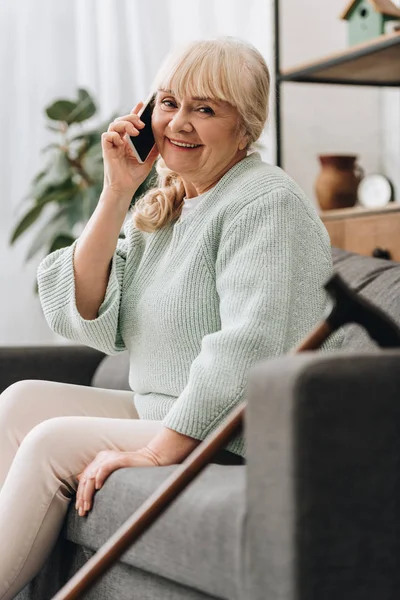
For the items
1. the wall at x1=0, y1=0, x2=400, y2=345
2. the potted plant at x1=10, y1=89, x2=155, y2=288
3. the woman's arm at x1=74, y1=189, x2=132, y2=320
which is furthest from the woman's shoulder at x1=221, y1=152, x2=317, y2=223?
the wall at x1=0, y1=0, x2=400, y2=345

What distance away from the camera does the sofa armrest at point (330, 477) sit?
1.09 meters

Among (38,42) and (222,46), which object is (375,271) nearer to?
(222,46)

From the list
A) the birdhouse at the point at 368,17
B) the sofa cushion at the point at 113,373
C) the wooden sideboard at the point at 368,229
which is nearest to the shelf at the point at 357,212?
the wooden sideboard at the point at 368,229

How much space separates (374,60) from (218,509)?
1.77 metres

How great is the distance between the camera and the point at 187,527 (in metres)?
1.30

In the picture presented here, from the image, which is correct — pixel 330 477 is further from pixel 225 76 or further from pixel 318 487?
pixel 225 76

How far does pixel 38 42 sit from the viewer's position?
3619 millimetres

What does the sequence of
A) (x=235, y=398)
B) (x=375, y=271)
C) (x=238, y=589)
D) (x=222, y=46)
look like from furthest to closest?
(x=375, y=271) < (x=222, y=46) < (x=235, y=398) < (x=238, y=589)

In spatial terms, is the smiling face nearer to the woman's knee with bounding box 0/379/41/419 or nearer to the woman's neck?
the woman's neck

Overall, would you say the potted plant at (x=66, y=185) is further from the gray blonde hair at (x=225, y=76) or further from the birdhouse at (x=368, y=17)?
the gray blonde hair at (x=225, y=76)

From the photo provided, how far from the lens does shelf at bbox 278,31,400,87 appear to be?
2543 millimetres

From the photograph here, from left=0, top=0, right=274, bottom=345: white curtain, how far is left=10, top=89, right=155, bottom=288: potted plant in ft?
0.84

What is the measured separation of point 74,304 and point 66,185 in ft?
5.03

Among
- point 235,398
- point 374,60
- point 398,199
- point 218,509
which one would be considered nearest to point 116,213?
point 235,398
